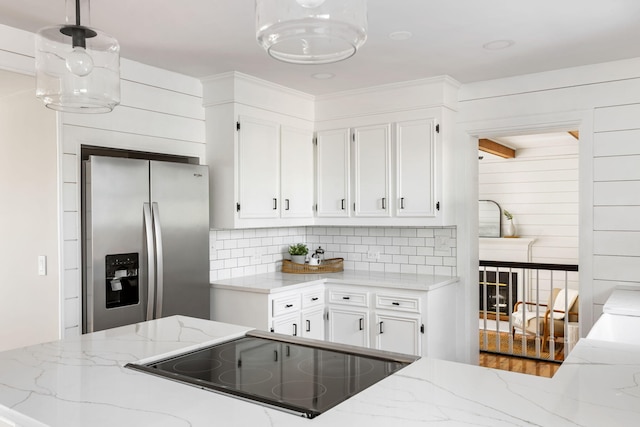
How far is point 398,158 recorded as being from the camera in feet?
13.8

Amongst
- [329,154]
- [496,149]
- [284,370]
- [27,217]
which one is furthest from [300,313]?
[496,149]

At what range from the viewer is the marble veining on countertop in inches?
150

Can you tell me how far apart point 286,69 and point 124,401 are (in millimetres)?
2858

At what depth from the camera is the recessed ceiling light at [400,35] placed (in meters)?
2.97

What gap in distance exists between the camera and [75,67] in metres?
1.70

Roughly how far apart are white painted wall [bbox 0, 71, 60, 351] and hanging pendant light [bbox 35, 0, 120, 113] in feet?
5.00

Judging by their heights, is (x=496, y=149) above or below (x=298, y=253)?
above

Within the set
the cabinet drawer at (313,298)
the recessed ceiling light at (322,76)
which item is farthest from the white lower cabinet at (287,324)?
the recessed ceiling light at (322,76)

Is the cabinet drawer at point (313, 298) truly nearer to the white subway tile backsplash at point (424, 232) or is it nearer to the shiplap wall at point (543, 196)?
the white subway tile backsplash at point (424, 232)

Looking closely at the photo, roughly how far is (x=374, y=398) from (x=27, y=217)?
9.35 ft

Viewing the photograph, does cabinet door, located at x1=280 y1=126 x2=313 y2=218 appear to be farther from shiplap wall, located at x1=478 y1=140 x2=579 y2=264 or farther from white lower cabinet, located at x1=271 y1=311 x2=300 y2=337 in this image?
shiplap wall, located at x1=478 y1=140 x2=579 y2=264

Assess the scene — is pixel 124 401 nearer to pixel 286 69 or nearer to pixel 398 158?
pixel 286 69

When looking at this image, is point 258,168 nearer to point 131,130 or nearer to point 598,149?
point 131,130

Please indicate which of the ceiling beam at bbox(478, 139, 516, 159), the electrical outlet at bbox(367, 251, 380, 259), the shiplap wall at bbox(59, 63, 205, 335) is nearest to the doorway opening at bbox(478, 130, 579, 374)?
the ceiling beam at bbox(478, 139, 516, 159)
